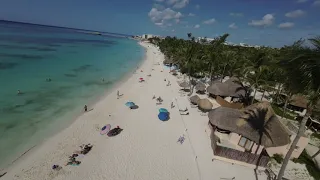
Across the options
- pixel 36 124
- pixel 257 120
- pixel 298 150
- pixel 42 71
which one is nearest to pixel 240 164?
pixel 257 120

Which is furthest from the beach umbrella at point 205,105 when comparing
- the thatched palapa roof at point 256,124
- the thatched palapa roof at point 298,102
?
the thatched palapa roof at point 298,102

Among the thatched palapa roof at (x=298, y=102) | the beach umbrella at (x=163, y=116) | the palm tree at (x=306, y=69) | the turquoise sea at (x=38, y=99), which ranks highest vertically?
the palm tree at (x=306, y=69)

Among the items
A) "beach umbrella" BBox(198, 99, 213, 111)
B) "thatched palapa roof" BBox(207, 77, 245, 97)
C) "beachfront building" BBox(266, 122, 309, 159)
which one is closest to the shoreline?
"beach umbrella" BBox(198, 99, 213, 111)

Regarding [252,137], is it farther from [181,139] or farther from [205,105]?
[205,105]

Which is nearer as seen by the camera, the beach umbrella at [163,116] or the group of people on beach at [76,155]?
the group of people on beach at [76,155]

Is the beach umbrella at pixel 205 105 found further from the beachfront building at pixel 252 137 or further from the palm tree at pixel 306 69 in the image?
the palm tree at pixel 306 69

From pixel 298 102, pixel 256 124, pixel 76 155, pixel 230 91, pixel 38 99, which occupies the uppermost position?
pixel 256 124

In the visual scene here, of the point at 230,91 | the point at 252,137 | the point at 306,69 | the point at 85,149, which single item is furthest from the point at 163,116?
the point at 306,69
